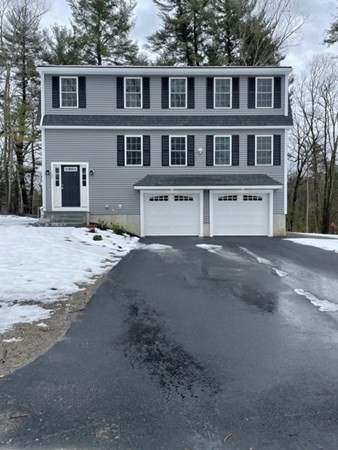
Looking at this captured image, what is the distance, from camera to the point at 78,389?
2.87 m

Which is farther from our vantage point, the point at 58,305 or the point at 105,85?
the point at 105,85

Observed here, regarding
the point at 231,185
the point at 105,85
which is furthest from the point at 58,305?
the point at 105,85

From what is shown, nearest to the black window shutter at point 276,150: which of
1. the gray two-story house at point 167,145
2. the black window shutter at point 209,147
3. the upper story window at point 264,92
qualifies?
the gray two-story house at point 167,145

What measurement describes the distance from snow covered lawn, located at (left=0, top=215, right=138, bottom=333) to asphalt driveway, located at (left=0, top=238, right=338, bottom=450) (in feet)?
2.50

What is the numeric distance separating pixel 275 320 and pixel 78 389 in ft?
8.75

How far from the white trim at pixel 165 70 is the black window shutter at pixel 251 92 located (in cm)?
30

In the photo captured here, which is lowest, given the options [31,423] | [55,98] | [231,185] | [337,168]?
[31,423]

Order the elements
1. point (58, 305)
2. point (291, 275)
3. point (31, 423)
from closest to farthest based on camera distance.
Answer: point (31, 423)
point (58, 305)
point (291, 275)

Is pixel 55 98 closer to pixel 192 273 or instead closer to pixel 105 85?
pixel 105 85

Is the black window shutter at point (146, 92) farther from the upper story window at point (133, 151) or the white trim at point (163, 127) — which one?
the upper story window at point (133, 151)

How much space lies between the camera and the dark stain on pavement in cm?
294

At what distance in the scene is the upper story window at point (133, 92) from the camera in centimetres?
1661

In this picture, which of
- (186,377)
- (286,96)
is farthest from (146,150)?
(186,377)

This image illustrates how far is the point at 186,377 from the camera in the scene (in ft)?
10.1
